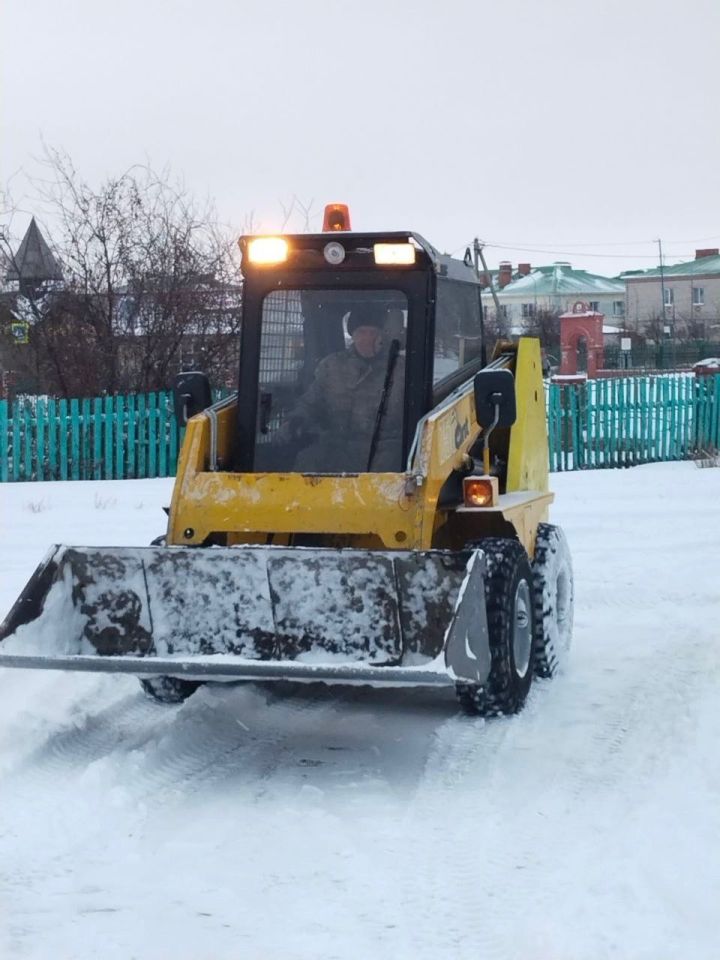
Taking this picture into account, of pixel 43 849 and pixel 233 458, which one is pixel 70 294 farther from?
pixel 43 849

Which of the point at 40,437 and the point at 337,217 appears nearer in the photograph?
the point at 337,217

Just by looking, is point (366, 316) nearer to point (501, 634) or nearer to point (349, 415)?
point (349, 415)

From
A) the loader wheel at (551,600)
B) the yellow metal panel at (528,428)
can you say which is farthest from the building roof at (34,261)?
the loader wheel at (551,600)

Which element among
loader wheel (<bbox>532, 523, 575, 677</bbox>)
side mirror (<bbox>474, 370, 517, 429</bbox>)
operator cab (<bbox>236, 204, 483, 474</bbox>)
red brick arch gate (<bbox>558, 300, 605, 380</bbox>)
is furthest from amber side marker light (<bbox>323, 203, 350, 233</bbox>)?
red brick arch gate (<bbox>558, 300, 605, 380</bbox>)

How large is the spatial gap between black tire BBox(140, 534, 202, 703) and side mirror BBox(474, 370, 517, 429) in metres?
1.64

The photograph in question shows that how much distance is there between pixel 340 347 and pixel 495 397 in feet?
2.59

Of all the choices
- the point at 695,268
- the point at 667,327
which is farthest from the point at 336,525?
the point at 695,268

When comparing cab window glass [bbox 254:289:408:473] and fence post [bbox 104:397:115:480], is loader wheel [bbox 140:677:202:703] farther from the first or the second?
fence post [bbox 104:397:115:480]

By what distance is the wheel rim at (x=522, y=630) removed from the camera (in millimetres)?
5941

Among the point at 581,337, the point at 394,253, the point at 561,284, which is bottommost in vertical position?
the point at 394,253

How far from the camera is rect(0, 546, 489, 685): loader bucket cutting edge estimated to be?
5203 mm

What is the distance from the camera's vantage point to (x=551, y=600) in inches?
260

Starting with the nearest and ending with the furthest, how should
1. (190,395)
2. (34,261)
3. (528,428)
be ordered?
(190,395) → (528,428) → (34,261)

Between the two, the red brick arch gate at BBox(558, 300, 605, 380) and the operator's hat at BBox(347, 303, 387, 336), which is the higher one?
the red brick arch gate at BBox(558, 300, 605, 380)
